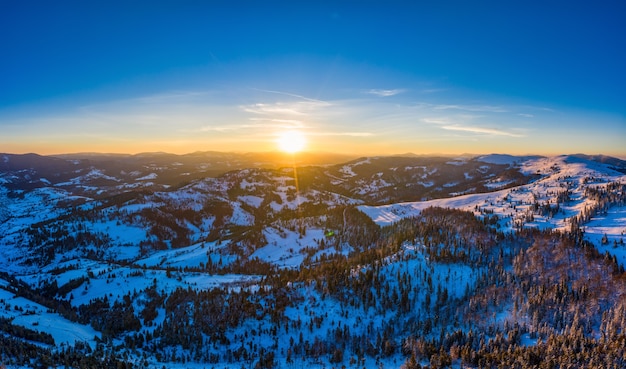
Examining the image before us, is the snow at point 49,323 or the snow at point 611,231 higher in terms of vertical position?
the snow at point 611,231

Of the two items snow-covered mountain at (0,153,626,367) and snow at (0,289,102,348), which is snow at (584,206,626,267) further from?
snow at (0,289,102,348)

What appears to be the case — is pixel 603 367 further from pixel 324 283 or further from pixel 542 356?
pixel 324 283

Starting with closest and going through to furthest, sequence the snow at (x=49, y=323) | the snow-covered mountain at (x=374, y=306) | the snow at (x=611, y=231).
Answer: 1. the snow-covered mountain at (x=374, y=306)
2. the snow at (x=49, y=323)
3. the snow at (x=611, y=231)

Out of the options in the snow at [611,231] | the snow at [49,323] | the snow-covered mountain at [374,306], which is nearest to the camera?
the snow-covered mountain at [374,306]

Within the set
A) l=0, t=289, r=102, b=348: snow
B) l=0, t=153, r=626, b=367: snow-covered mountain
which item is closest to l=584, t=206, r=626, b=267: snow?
l=0, t=153, r=626, b=367: snow-covered mountain

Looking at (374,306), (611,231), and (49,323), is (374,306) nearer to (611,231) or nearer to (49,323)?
(611,231)

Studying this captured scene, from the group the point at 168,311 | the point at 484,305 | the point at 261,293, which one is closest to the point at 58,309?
the point at 168,311

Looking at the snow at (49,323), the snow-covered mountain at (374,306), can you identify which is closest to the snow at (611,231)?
the snow-covered mountain at (374,306)

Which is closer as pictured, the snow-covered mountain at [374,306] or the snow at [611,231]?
the snow-covered mountain at [374,306]

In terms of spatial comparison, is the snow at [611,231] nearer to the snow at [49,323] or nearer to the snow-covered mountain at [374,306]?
the snow-covered mountain at [374,306]

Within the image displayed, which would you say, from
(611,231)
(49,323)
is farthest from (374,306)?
(49,323)

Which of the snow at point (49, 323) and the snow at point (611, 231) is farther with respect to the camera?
the snow at point (611, 231)
